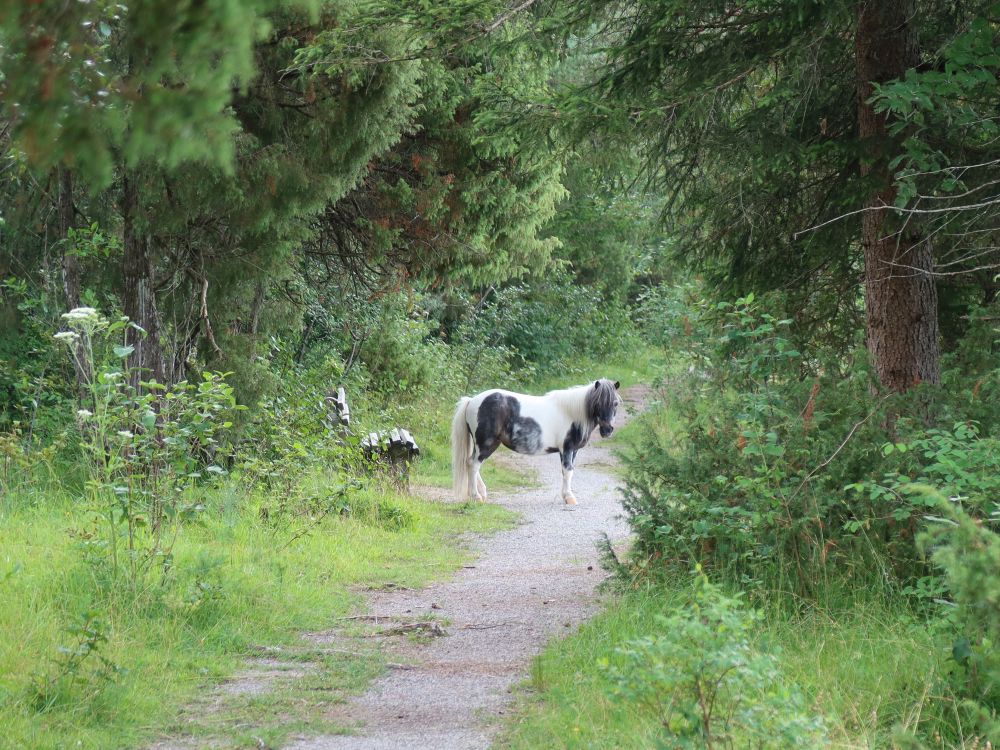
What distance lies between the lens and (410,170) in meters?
11.1

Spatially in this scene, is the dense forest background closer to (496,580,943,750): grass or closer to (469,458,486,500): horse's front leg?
(496,580,943,750): grass

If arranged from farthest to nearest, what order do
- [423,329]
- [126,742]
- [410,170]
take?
[423,329] → [410,170] → [126,742]

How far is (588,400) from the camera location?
1345 centimetres

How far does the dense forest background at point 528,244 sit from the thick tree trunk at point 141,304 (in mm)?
43

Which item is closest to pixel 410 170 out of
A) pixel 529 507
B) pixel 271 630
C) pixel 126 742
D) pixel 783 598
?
pixel 529 507

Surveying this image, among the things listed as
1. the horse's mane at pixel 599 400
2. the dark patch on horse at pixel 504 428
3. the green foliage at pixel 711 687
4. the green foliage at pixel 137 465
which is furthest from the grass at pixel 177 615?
the horse's mane at pixel 599 400

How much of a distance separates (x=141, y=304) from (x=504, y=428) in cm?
519

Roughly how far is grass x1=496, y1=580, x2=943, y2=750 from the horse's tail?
6605 millimetres

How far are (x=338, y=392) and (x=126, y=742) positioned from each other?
9334 millimetres

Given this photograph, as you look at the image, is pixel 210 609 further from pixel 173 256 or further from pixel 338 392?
pixel 338 392

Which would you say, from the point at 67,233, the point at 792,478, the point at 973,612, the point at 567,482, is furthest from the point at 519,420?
the point at 973,612

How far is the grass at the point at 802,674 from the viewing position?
14.6ft

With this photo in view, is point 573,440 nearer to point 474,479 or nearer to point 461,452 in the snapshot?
point 474,479

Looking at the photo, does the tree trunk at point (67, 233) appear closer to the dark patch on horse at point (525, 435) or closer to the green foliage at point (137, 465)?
the green foliage at point (137, 465)
